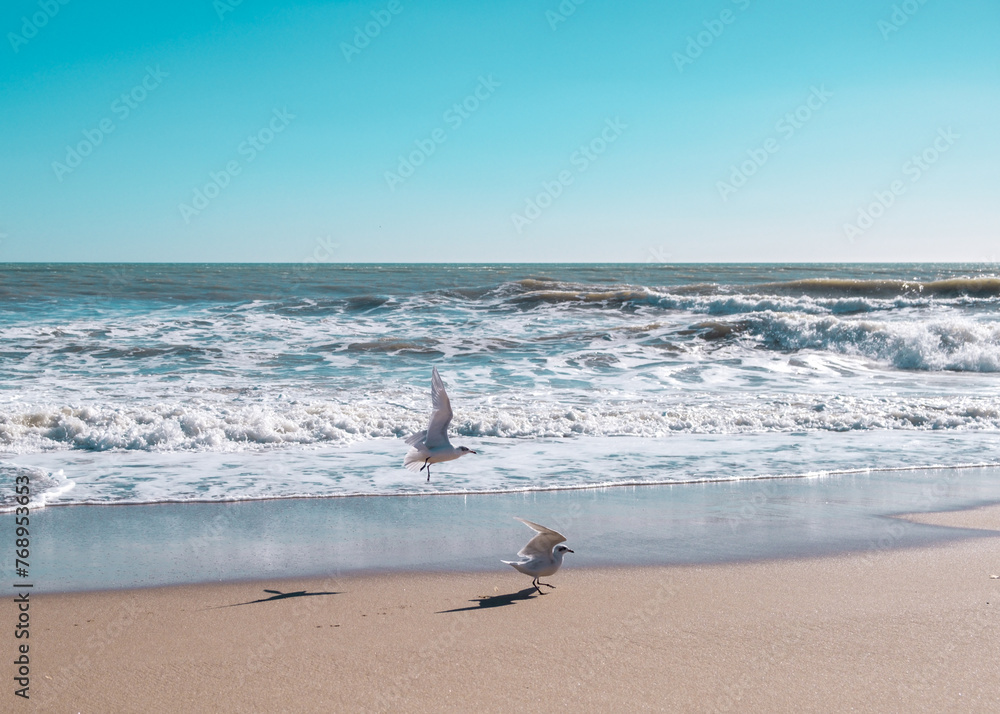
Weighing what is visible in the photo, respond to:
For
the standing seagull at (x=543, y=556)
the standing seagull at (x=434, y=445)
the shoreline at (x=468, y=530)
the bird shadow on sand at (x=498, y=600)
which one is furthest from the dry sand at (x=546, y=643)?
the standing seagull at (x=434, y=445)

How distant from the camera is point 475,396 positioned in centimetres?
1014

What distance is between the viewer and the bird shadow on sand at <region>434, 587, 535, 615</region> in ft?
12.2

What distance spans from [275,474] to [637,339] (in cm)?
1112

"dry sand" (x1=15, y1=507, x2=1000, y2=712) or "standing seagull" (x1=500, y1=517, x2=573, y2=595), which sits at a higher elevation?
"standing seagull" (x1=500, y1=517, x2=573, y2=595)

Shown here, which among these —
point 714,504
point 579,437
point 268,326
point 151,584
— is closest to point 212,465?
point 151,584

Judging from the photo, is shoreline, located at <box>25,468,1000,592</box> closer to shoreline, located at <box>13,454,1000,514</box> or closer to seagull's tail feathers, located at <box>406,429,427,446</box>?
shoreline, located at <box>13,454,1000,514</box>

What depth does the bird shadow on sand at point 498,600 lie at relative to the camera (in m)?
3.72

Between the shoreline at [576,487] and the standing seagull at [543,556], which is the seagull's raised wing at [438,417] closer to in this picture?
the standing seagull at [543,556]

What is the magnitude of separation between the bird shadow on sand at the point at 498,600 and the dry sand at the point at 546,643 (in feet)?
0.05

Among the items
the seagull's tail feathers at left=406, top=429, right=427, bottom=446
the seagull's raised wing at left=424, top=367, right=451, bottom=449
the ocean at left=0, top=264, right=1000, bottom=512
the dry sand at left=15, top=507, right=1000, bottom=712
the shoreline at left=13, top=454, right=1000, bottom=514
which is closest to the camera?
the dry sand at left=15, top=507, right=1000, bottom=712

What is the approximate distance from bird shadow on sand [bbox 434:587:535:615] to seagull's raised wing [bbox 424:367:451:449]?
0.88m

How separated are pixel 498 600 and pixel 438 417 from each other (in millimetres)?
1003

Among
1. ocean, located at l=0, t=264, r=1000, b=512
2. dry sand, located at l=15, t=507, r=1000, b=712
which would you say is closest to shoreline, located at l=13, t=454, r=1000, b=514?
ocean, located at l=0, t=264, r=1000, b=512

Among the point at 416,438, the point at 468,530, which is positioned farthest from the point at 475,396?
the point at 416,438
